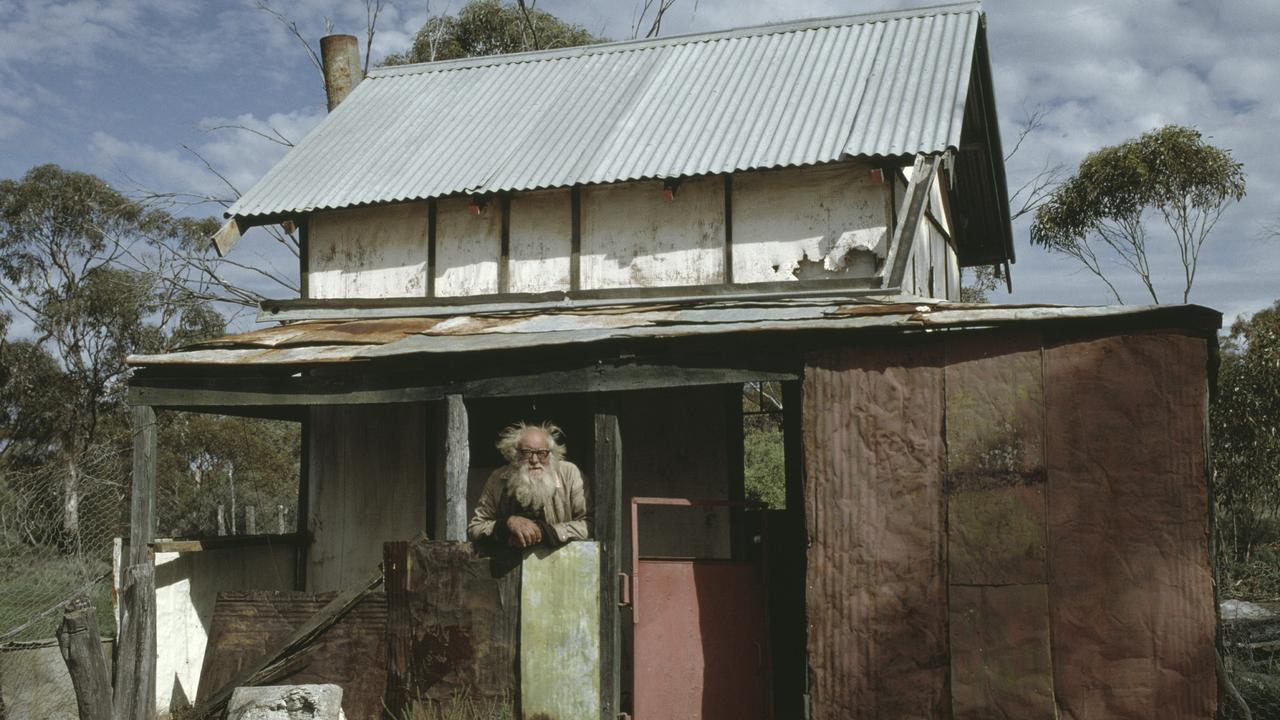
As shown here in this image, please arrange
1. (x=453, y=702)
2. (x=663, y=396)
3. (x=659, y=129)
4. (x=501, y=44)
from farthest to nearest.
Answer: (x=501, y=44), (x=659, y=129), (x=663, y=396), (x=453, y=702)

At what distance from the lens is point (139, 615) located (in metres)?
9.09

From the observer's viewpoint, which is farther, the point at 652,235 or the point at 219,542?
the point at 652,235

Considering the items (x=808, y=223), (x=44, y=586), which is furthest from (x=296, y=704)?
(x=44, y=586)

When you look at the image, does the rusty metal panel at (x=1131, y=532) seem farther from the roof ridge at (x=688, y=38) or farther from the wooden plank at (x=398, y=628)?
the roof ridge at (x=688, y=38)

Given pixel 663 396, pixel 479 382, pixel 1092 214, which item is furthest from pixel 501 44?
pixel 479 382

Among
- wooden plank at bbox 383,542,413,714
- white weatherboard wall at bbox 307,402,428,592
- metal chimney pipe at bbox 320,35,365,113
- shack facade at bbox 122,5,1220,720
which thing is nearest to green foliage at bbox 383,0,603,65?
metal chimney pipe at bbox 320,35,365,113

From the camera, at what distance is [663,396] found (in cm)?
1098

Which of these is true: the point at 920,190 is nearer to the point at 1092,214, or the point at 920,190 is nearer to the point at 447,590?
the point at 447,590

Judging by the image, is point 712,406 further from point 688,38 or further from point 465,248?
point 688,38

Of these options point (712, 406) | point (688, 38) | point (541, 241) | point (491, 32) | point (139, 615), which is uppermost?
point (491, 32)

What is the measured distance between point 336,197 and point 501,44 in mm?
14077

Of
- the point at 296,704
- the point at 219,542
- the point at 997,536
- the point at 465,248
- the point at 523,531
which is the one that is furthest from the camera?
the point at 465,248

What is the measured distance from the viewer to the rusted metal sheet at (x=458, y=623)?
8070 millimetres

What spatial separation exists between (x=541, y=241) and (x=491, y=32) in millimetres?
14965
